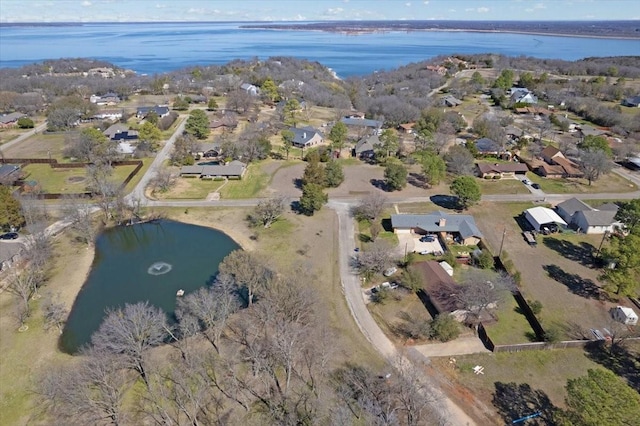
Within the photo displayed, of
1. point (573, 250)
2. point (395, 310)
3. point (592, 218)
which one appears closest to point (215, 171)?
point (395, 310)

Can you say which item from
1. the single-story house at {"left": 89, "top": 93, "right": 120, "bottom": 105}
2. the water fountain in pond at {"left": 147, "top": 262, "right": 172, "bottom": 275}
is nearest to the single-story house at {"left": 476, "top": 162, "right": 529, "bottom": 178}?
the water fountain in pond at {"left": 147, "top": 262, "right": 172, "bottom": 275}

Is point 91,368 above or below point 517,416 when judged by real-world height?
above

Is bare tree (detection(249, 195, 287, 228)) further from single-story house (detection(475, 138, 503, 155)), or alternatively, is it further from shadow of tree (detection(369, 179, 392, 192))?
single-story house (detection(475, 138, 503, 155))

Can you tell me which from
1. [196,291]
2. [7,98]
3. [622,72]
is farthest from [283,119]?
[622,72]

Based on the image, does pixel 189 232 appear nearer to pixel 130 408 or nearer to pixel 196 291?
pixel 196 291

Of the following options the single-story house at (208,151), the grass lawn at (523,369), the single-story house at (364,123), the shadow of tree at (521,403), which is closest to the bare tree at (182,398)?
the grass lawn at (523,369)

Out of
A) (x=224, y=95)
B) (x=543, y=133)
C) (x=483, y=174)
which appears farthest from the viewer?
(x=224, y=95)

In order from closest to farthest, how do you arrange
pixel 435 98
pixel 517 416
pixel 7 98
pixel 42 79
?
pixel 517 416 → pixel 7 98 → pixel 435 98 → pixel 42 79
